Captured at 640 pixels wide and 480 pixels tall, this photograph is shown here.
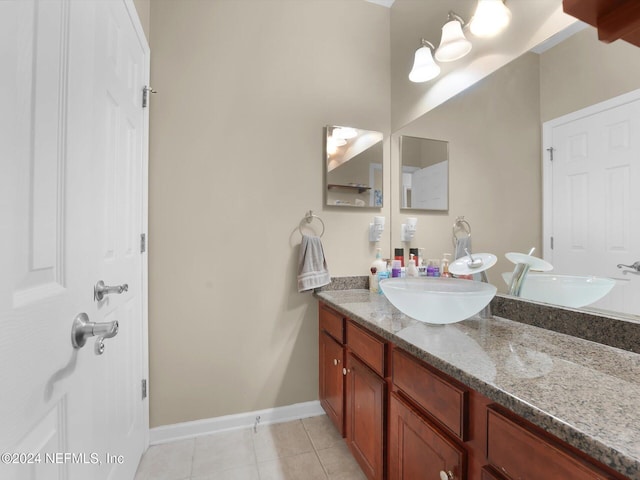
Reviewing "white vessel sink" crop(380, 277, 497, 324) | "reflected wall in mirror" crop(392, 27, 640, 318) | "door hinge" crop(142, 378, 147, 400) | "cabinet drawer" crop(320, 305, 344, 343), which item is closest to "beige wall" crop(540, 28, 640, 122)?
"reflected wall in mirror" crop(392, 27, 640, 318)

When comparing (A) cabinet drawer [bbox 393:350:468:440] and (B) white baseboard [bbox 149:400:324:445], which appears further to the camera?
(B) white baseboard [bbox 149:400:324:445]

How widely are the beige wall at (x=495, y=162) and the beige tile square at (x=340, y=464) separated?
3.63 feet

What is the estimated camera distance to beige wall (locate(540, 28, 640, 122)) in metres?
0.89

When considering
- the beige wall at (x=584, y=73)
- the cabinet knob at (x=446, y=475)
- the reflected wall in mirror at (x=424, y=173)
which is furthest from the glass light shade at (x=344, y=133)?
the cabinet knob at (x=446, y=475)

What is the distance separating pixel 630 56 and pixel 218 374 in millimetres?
2179

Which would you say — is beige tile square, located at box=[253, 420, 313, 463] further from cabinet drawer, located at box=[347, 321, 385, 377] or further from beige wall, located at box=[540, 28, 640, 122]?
beige wall, located at box=[540, 28, 640, 122]

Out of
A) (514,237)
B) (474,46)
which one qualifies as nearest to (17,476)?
(514,237)

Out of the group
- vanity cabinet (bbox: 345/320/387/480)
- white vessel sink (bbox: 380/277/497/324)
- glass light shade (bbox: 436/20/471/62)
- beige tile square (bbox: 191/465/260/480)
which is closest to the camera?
white vessel sink (bbox: 380/277/497/324)

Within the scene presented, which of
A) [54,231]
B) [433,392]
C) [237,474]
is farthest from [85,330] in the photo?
[237,474]

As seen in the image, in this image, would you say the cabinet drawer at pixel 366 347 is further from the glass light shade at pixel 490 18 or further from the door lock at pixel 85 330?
A: the glass light shade at pixel 490 18

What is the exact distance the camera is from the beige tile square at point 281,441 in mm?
1560

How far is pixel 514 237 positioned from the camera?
1.23 meters

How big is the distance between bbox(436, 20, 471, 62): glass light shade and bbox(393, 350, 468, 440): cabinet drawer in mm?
1508

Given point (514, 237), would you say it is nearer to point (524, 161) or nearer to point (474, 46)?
point (524, 161)
